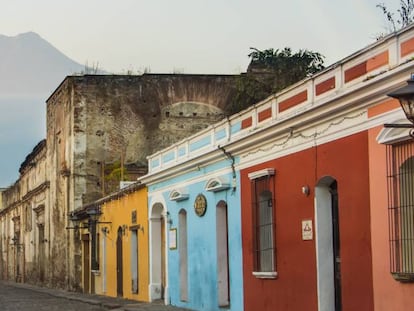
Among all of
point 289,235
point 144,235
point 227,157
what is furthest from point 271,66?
point 289,235

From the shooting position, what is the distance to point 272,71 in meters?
29.1

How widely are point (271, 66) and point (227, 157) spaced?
1247cm

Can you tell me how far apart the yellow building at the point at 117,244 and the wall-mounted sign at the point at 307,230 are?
1030cm

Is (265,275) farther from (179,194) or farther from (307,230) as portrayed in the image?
(179,194)

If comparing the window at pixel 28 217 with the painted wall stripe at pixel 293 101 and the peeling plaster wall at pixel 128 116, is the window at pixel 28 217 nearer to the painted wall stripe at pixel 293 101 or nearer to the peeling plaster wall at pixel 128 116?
the peeling plaster wall at pixel 128 116

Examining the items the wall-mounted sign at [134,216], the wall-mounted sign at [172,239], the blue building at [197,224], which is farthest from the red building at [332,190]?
the wall-mounted sign at [134,216]

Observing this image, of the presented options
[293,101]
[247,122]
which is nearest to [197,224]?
[247,122]

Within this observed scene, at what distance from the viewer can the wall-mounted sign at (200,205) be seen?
732 inches

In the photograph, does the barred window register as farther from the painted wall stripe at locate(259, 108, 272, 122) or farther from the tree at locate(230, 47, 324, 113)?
the painted wall stripe at locate(259, 108, 272, 122)

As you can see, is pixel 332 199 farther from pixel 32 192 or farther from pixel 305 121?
pixel 32 192

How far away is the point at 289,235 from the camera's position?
46.3 ft

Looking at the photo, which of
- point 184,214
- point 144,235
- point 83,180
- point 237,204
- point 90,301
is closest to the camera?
point 237,204

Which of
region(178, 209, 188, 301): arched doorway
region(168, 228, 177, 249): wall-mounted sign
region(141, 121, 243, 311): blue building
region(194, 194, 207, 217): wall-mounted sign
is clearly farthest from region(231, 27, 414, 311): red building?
region(168, 228, 177, 249): wall-mounted sign

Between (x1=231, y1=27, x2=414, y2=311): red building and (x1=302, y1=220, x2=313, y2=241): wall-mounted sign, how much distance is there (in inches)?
1.3
